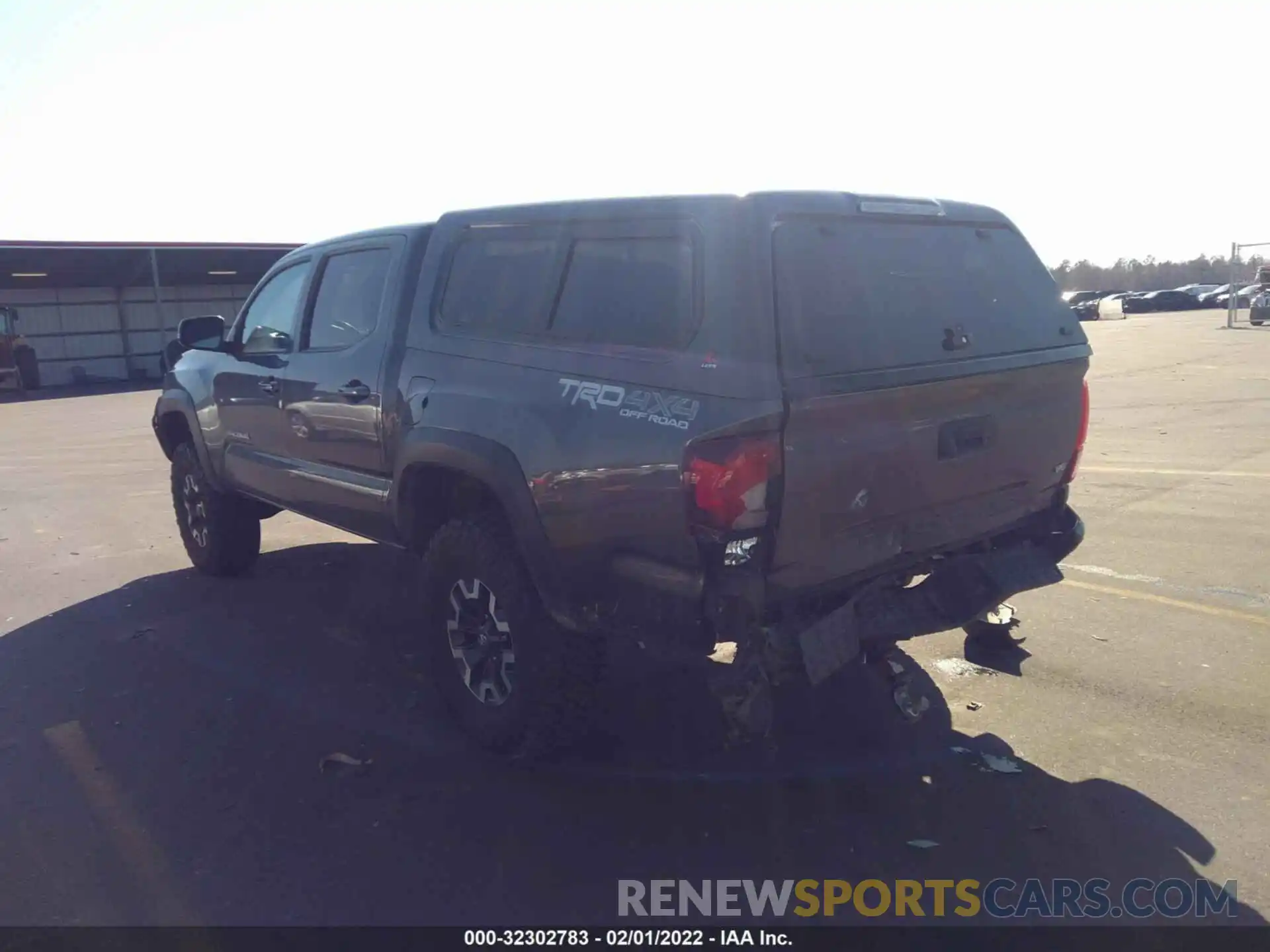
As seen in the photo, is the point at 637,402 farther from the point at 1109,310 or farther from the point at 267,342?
the point at 1109,310

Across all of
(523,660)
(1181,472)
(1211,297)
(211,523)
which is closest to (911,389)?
(523,660)

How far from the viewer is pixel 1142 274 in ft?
328

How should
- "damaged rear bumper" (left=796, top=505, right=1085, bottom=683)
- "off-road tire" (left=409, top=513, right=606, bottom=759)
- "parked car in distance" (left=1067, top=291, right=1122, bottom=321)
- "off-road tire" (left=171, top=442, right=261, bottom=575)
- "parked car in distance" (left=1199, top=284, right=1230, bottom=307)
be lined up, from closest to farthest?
"damaged rear bumper" (left=796, top=505, right=1085, bottom=683) → "off-road tire" (left=409, top=513, right=606, bottom=759) → "off-road tire" (left=171, top=442, right=261, bottom=575) → "parked car in distance" (left=1067, top=291, right=1122, bottom=321) → "parked car in distance" (left=1199, top=284, right=1230, bottom=307)

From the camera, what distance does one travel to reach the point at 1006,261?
171 inches

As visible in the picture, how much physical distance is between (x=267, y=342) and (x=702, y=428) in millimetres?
3579

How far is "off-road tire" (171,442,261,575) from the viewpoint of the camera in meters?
6.79

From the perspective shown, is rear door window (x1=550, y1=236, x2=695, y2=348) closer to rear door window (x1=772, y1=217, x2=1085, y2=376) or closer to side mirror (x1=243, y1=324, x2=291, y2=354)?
rear door window (x1=772, y1=217, x2=1085, y2=376)

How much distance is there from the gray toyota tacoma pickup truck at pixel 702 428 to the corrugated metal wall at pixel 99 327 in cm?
3064

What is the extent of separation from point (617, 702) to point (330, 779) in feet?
4.21

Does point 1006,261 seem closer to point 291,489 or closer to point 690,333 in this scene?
point 690,333

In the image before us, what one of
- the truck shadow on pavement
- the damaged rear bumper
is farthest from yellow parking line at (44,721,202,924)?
the damaged rear bumper

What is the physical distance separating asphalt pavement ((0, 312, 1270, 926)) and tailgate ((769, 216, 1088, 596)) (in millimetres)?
892

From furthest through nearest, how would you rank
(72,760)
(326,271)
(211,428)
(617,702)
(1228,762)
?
1. (211,428)
2. (326,271)
3. (617,702)
4. (72,760)
5. (1228,762)

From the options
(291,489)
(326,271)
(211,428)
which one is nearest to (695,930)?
(291,489)
